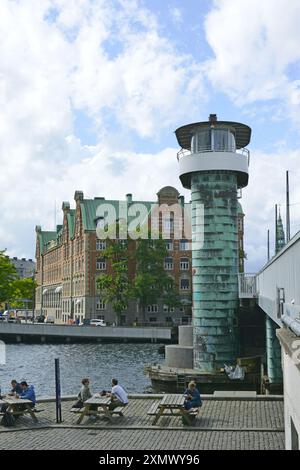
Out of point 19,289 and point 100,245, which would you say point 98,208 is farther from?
point 19,289

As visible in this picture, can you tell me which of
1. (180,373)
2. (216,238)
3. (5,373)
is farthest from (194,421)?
(5,373)

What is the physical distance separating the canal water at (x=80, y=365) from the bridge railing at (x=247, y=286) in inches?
348

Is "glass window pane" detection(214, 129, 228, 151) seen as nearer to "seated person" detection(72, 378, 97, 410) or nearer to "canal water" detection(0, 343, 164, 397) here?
"canal water" detection(0, 343, 164, 397)

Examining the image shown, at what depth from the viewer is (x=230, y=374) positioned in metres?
38.3

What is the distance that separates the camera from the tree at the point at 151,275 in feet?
289

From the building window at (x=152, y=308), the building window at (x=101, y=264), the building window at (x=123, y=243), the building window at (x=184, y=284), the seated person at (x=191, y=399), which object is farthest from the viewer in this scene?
the building window at (x=101, y=264)

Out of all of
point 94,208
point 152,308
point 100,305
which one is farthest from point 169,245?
point 94,208

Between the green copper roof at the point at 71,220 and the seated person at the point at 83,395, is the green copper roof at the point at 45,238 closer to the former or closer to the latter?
the green copper roof at the point at 71,220

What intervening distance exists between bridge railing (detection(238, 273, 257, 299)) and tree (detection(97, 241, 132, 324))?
46251 mm

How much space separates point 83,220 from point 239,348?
66.0m

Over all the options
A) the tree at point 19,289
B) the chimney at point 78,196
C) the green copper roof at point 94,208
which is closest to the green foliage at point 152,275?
the green copper roof at point 94,208

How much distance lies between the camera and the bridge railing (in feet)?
133

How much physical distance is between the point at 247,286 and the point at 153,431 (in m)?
25.1

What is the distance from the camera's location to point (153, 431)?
18234 millimetres
